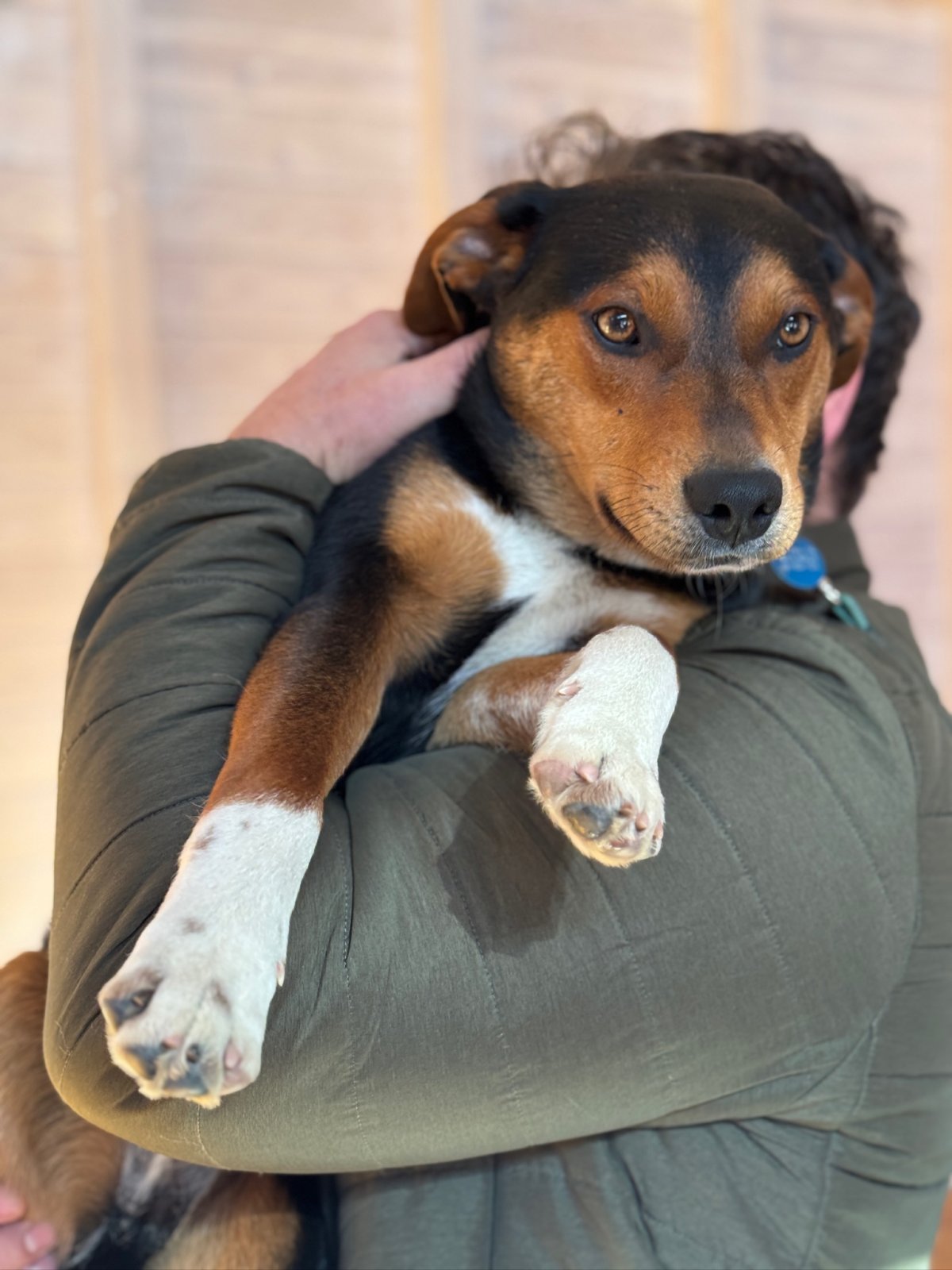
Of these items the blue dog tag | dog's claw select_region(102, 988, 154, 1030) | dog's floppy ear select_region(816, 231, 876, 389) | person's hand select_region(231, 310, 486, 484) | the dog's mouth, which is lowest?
the blue dog tag

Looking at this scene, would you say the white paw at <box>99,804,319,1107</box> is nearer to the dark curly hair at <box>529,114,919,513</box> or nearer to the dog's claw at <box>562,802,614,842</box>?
the dog's claw at <box>562,802,614,842</box>

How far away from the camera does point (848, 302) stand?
6.42ft

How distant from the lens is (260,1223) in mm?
1678

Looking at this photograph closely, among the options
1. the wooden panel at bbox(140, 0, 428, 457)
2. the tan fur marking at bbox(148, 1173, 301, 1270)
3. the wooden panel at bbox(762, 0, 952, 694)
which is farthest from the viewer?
the wooden panel at bbox(762, 0, 952, 694)

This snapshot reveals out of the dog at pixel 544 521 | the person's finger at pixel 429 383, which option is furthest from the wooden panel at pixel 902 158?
the person's finger at pixel 429 383

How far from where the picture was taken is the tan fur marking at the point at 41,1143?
1725 mm

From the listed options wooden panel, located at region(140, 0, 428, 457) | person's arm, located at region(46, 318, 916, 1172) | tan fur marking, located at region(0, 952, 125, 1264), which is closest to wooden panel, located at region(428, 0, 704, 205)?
wooden panel, located at region(140, 0, 428, 457)

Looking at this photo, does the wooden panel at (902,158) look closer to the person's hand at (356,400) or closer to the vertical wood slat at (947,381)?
the vertical wood slat at (947,381)

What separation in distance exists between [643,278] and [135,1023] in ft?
3.88

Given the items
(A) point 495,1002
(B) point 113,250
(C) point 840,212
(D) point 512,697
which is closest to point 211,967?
(A) point 495,1002

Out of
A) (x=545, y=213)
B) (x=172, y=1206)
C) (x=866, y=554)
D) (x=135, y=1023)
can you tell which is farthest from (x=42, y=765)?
(x=866, y=554)

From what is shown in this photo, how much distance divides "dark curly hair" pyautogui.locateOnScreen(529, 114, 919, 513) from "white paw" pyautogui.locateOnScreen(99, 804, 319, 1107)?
56.7 inches

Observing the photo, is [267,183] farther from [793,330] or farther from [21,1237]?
[21,1237]

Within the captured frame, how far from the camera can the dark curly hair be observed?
213cm
